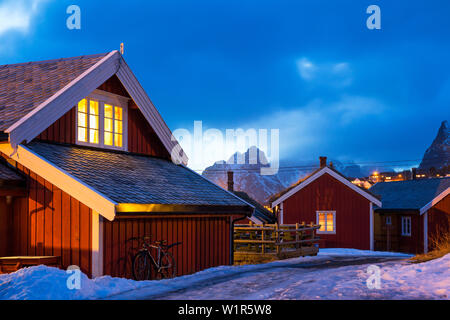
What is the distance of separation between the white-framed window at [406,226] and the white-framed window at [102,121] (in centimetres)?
2485

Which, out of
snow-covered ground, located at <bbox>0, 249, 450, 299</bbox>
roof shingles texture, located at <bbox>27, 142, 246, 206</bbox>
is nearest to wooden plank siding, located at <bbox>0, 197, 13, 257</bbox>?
roof shingles texture, located at <bbox>27, 142, 246, 206</bbox>

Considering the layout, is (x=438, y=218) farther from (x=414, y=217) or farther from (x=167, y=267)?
(x=167, y=267)

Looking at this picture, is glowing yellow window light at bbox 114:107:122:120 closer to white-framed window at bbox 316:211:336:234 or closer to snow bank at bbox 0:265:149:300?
snow bank at bbox 0:265:149:300

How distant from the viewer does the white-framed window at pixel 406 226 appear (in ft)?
116

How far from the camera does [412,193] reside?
124 feet

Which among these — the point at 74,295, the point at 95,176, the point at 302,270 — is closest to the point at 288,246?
the point at 302,270

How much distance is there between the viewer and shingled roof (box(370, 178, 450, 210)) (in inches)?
1381

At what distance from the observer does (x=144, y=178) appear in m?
14.6

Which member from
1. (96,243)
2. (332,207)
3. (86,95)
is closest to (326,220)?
(332,207)

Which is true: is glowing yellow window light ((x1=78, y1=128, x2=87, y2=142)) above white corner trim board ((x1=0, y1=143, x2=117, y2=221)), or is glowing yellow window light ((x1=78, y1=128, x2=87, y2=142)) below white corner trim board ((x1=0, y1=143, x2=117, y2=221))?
above

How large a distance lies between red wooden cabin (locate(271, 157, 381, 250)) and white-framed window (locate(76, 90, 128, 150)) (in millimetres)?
19148

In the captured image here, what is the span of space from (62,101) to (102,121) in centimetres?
202

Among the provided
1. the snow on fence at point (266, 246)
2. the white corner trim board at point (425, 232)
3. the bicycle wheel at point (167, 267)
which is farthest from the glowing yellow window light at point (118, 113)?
the white corner trim board at point (425, 232)
